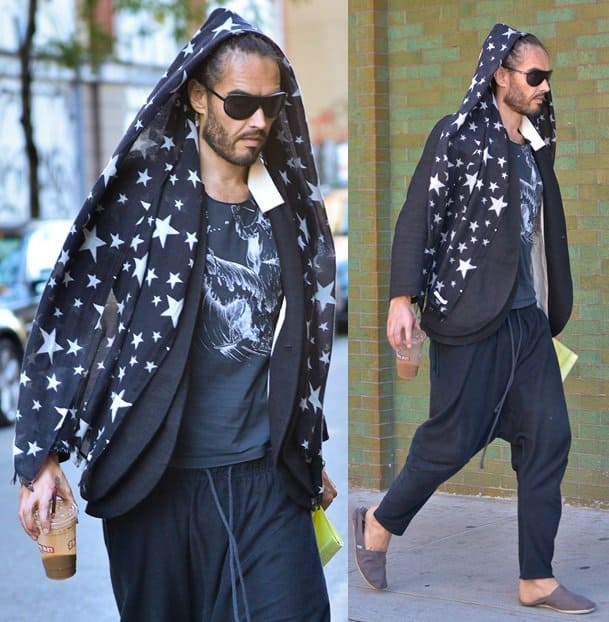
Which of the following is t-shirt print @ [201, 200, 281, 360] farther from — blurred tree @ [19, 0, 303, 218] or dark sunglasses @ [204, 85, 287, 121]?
blurred tree @ [19, 0, 303, 218]

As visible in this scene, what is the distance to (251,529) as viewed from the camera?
9.93 ft

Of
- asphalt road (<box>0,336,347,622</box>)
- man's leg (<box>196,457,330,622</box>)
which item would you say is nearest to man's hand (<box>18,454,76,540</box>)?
man's leg (<box>196,457,330,622</box>)

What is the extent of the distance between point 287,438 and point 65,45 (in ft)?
58.2

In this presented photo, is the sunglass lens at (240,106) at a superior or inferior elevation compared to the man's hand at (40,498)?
superior

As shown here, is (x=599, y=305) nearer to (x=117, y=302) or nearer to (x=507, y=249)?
(x=507, y=249)

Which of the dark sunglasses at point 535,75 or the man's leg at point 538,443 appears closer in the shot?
the dark sunglasses at point 535,75

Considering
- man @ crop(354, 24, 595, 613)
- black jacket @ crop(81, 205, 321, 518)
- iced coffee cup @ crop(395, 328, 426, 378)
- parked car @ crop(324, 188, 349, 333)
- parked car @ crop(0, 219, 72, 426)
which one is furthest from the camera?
→ parked car @ crop(324, 188, 349, 333)

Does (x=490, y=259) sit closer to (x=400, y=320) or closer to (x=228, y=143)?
(x=400, y=320)

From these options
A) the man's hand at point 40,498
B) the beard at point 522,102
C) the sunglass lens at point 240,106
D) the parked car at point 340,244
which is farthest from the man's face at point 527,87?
the parked car at point 340,244

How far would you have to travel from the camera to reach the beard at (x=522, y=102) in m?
3.55

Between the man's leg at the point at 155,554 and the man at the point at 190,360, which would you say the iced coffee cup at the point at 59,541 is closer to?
the man at the point at 190,360

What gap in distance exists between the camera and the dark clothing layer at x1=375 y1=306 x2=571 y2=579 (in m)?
3.74

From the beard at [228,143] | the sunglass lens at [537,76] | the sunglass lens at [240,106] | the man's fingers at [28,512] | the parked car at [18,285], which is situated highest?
the sunglass lens at [537,76]

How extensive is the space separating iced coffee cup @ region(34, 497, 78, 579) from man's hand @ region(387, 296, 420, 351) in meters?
1.07
